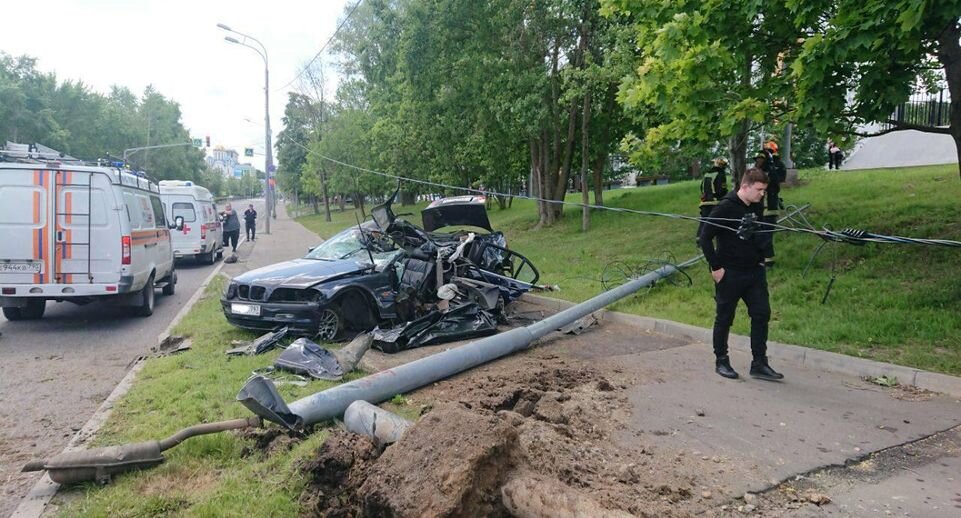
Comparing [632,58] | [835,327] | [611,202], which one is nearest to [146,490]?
[835,327]

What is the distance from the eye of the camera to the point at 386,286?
827 centimetres

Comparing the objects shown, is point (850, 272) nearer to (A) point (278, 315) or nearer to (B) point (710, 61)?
(B) point (710, 61)

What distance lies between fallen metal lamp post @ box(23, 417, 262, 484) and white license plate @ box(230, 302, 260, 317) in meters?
3.55

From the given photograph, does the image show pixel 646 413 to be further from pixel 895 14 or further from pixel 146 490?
pixel 895 14

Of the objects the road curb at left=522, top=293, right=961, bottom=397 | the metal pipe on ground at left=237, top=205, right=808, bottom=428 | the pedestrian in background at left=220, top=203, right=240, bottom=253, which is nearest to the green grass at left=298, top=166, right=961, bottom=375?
the road curb at left=522, top=293, right=961, bottom=397

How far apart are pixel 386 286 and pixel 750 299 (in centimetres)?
442

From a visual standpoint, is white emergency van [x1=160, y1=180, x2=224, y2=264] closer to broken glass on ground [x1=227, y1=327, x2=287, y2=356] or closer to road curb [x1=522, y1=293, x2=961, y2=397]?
broken glass on ground [x1=227, y1=327, x2=287, y2=356]

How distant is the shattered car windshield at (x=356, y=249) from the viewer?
8.73 meters

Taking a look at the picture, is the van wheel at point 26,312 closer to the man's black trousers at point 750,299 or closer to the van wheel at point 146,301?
the van wheel at point 146,301

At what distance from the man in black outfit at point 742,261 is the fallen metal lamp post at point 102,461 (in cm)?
448

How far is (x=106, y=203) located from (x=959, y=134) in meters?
11.0

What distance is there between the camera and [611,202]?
2328cm

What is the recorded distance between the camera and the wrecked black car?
7613 millimetres

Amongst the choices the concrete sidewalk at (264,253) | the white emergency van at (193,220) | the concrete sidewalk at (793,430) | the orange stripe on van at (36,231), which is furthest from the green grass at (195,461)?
the white emergency van at (193,220)
